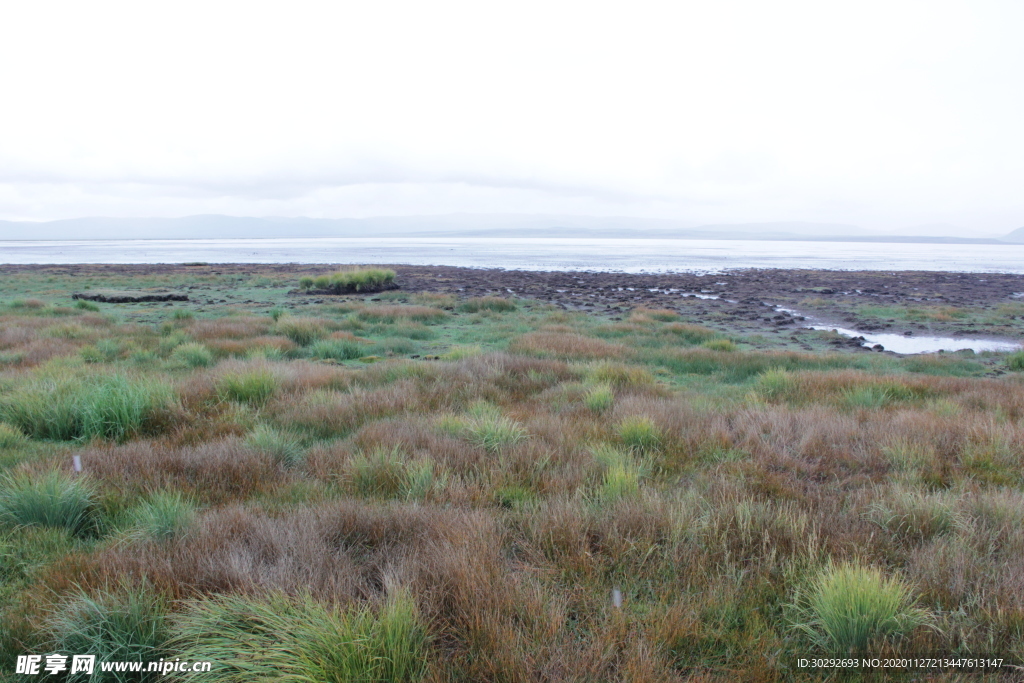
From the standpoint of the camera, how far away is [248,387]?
7016mm

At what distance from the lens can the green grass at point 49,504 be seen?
11.8ft

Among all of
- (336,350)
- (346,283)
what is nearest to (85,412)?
(336,350)

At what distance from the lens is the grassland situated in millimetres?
2455

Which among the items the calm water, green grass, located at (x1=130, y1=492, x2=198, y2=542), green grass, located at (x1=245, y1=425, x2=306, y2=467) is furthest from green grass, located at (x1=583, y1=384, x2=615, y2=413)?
the calm water

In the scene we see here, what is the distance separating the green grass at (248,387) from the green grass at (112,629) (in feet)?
14.3

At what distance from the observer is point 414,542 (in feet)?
10.7

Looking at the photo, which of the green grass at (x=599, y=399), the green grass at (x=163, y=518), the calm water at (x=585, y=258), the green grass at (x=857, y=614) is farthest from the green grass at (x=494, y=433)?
the calm water at (x=585, y=258)

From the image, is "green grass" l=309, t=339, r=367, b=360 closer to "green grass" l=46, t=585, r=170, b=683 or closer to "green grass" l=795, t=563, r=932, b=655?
"green grass" l=46, t=585, r=170, b=683

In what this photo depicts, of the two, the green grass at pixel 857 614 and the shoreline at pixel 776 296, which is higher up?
the shoreline at pixel 776 296

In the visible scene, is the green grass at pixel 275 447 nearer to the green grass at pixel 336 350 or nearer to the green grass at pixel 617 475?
the green grass at pixel 617 475

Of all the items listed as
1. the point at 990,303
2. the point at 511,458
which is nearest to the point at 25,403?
the point at 511,458

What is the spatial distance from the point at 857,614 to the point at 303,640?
7.90 ft

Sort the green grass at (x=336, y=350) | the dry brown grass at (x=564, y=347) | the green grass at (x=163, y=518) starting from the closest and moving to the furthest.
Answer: the green grass at (x=163, y=518) < the dry brown grass at (x=564, y=347) < the green grass at (x=336, y=350)

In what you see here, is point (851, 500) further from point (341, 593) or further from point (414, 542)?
point (341, 593)
